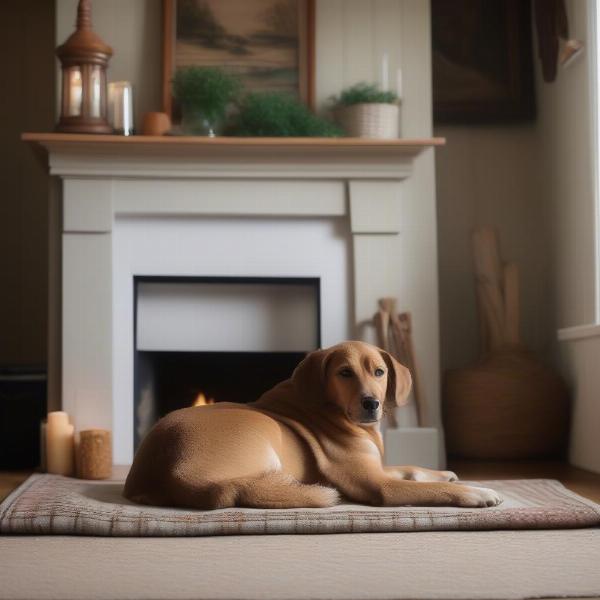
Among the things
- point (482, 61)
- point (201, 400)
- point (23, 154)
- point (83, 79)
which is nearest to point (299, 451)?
point (201, 400)

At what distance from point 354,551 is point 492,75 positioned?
9.80ft

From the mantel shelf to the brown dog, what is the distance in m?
1.29

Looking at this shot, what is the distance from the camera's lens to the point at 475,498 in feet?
7.91

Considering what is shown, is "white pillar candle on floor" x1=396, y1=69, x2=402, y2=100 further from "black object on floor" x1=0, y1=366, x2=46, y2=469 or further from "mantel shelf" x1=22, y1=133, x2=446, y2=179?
"black object on floor" x1=0, y1=366, x2=46, y2=469

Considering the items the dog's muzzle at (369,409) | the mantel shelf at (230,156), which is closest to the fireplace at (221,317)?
the mantel shelf at (230,156)

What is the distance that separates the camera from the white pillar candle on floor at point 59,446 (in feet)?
11.9

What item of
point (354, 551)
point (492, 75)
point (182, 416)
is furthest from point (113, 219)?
point (354, 551)

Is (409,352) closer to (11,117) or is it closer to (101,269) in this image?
(101,269)

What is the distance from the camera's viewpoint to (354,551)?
202 centimetres

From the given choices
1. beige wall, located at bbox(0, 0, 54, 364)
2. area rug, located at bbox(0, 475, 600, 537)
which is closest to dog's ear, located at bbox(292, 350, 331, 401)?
area rug, located at bbox(0, 475, 600, 537)

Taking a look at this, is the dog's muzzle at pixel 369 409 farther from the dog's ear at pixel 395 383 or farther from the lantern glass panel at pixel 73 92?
the lantern glass panel at pixel 73 92

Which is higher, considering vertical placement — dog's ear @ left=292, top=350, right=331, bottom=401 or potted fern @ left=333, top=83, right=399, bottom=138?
potted fern @ left=333, top=83, right=399, bottom=138

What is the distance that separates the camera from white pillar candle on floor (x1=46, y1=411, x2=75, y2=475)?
11.9ft

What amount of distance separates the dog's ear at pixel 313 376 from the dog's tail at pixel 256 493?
1.00ft
